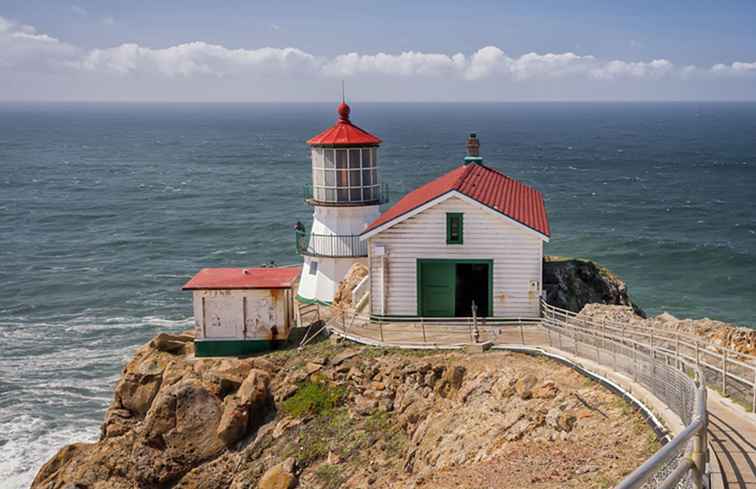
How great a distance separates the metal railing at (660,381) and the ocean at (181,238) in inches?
683

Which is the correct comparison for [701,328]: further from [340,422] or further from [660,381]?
[340,422]

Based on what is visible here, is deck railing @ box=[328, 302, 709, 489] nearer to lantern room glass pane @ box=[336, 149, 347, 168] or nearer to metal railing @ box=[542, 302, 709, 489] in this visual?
metal railing @ box=[542, 302, 709, 489]

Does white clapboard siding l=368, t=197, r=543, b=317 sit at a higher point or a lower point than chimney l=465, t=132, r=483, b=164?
lower

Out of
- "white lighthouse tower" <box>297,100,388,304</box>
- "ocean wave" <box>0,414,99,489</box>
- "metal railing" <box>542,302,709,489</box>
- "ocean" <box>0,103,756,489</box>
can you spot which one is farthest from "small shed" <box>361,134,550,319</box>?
"ocean" <box>0,103,756,489</box>

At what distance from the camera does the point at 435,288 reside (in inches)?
856

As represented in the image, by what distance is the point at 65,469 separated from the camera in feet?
66.1

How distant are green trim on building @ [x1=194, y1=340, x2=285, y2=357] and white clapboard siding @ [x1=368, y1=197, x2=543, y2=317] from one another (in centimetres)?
361

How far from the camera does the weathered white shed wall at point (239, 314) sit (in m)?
21.9

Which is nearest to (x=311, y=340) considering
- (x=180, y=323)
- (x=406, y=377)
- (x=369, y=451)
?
(x=406, y=377)

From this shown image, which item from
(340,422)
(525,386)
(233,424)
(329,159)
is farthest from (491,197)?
(233,424)

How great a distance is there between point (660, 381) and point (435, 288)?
9.74 m

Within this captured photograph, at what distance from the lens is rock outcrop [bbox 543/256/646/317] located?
2442 centimetres

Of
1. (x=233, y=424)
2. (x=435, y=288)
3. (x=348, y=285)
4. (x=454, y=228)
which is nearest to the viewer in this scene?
(x=233, y=424)

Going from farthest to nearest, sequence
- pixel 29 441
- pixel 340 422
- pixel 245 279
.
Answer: pixel 29 441
pixel 245 279
pixel 340 422
